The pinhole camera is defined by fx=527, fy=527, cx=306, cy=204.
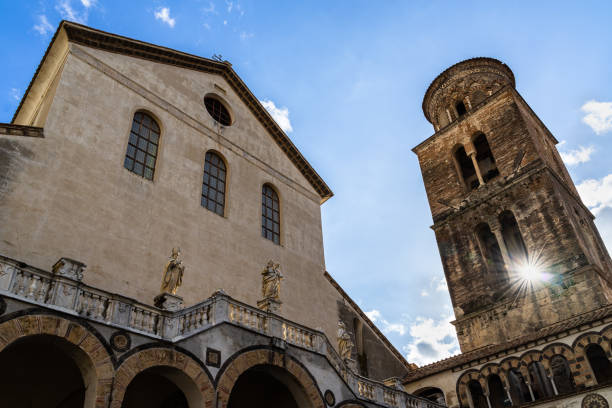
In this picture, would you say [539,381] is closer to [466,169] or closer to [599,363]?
[599,363]

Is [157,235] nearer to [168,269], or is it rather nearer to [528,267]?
[168,269]

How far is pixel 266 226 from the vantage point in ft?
65.0

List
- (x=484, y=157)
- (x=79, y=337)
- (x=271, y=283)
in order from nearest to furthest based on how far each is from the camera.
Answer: (x=79, y=337) < (x=271, y=283) < (x=484, y=157)

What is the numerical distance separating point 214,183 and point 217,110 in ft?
12.8

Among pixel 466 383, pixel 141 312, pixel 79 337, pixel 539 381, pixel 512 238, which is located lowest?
pixel 79 337

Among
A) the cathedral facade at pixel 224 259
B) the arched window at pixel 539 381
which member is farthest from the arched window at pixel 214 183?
the arched window at pixel 539 381

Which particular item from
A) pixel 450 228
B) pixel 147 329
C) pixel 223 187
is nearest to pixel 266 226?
pixel 223 187

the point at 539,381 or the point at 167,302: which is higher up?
the point at 167,302

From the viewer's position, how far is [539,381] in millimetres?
18375

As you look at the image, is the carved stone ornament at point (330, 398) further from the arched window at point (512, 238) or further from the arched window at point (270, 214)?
the arched window at point (512, 238)

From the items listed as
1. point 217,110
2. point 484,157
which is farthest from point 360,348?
point 484,157

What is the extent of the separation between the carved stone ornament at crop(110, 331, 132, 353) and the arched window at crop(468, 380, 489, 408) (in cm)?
1353

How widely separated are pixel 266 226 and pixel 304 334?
6.56 meters

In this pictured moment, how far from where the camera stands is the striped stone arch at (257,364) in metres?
11.4
